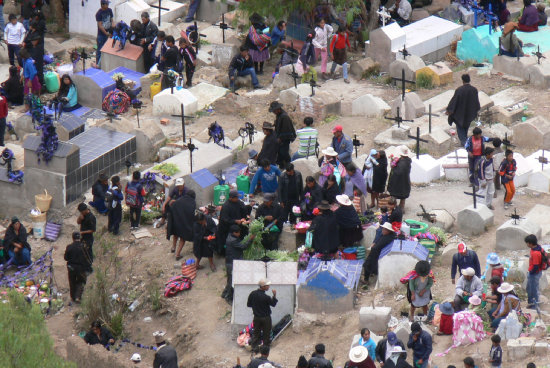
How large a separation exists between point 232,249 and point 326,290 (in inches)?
66.2

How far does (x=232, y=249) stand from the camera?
69.2ft

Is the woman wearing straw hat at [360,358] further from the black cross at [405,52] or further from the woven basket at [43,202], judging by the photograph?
the black cross at [405,52]

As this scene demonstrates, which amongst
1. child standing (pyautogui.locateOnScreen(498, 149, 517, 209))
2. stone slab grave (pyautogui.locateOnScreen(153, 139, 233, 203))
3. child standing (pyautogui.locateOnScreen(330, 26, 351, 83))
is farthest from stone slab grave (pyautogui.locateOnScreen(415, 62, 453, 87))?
child standing (pyautogui.locateOnScreen(498, 149, 517, 209))

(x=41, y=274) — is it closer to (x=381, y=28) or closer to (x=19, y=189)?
(x=19, y=189)

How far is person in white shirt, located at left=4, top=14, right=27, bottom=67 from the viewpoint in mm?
28719

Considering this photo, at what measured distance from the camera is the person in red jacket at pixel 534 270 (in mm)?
18781

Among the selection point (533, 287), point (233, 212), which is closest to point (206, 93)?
point (233, 212)

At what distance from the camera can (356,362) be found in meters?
17.6

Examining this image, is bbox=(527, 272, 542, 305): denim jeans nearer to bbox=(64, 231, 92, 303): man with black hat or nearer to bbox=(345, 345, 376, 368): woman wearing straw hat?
bbox=(345, 345, 376, 368): woman wearing straw hat

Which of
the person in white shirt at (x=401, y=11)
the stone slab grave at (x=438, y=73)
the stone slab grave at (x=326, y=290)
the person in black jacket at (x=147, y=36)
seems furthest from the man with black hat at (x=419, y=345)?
the person in white shirt at (x=401, y=11)

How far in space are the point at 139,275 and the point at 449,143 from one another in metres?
5.96

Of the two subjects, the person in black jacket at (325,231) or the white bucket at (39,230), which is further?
the white bucket at (39,230)

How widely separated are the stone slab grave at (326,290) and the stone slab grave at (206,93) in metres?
7.75

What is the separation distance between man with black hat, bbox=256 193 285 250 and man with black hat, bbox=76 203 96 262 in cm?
281
